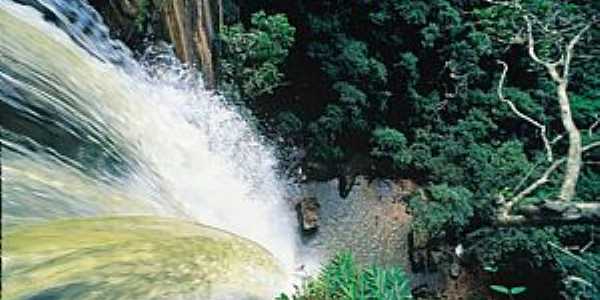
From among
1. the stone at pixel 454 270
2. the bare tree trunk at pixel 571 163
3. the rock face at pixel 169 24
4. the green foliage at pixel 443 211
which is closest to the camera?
the bare tree trunk at pixel 571 163

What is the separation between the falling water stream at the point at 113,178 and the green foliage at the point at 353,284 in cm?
32

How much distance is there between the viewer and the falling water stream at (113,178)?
2.32 metres

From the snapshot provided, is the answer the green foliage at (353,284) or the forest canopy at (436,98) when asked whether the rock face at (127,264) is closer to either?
the green foliage at (353,284)

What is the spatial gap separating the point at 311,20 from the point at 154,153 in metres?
4.13

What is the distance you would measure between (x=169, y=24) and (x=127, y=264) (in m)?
4.18

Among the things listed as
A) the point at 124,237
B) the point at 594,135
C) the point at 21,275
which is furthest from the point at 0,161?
the point at 594,135

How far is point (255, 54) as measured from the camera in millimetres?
7992

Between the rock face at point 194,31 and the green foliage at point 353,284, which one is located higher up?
the rock face at point 194,31

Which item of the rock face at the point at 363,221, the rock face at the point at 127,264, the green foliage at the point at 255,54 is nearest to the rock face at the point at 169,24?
the green foliage at the point at 255,54

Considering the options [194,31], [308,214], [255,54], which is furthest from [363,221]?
[194,31]

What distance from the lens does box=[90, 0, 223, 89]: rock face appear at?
596cm

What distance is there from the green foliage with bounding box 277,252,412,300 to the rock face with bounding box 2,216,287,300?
0.30m

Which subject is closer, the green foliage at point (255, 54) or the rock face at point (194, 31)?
the rock face at point (194, 31)

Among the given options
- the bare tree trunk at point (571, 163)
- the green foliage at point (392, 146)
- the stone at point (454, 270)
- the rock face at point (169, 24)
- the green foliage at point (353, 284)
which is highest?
the rock face at point (169, 24)
